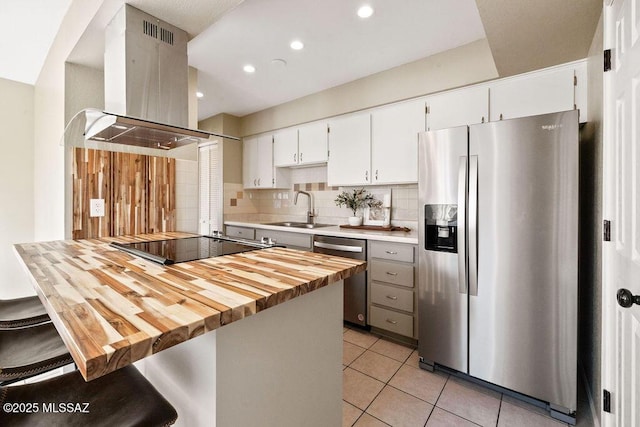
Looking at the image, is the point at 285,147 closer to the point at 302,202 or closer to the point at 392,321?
the point at 302,202

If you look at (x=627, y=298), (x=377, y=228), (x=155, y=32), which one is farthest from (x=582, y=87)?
(x=155, y=32)

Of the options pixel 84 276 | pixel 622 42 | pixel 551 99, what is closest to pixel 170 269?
pixel 84 276

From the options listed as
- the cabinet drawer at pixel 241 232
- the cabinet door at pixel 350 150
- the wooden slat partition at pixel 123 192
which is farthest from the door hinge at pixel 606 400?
the cabinet drawer at pixel 241 232

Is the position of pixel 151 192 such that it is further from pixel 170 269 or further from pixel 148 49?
pixel 170 269

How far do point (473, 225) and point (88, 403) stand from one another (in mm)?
2037

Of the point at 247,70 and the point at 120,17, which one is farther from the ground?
the point at 247,70

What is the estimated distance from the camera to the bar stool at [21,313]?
127 cm

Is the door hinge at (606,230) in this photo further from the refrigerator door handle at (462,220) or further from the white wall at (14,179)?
the white wall at (14,179)

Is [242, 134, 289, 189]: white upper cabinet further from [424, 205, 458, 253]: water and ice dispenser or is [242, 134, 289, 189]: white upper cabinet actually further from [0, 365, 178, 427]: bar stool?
[0, 365, 178, 427]: bar stool

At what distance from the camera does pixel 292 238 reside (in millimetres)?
3252

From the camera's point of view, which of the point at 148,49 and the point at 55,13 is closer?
the point at 148,49

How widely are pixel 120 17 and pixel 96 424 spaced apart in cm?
189

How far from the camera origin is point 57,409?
2.70ft

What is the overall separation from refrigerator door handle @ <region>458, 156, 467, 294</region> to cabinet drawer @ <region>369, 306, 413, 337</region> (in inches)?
27.0
